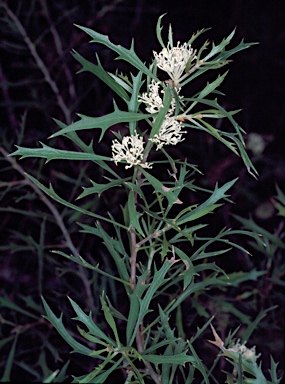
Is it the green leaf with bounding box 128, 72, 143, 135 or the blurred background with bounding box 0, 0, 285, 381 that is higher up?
the green leaf with bounding box 128, 72, 143, 135

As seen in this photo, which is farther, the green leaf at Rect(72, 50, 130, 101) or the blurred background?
the blurred background

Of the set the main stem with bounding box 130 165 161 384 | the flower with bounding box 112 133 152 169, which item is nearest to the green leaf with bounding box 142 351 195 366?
the main stem with bounding box 130 165 161 384

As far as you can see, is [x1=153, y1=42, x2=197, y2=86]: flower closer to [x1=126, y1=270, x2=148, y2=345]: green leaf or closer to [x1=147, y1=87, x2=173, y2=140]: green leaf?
[x1=147, y1=87, x2=173, y2=140]: green leaf

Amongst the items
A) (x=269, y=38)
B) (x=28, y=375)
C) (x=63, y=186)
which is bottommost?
(x=28, y=375)

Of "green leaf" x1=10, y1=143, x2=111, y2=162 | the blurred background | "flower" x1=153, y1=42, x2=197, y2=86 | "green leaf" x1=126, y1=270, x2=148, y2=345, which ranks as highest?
"flower" x1=153, y1=42, x2=197, y2=86

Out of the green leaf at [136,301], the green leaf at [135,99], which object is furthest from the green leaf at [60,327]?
the green leaf at [135,99]

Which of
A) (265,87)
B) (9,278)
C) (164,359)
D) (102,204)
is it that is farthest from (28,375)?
(265,87)

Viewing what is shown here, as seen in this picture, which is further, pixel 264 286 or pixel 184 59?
pixel 264 286

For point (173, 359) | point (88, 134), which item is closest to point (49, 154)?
point (173, 359)

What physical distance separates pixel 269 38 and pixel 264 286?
549 mm

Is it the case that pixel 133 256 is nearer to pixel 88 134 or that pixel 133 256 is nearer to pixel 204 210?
pixel 204 210

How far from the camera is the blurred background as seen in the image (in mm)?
724

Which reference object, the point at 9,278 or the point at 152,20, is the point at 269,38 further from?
the point at 9,278

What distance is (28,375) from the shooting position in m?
0.78
